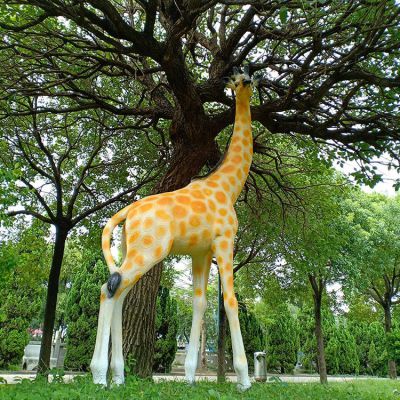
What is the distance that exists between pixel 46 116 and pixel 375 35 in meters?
8.90

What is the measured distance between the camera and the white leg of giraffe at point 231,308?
18.1 feet

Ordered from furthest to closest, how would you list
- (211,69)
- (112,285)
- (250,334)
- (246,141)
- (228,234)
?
(250,334) → (211,69) → (246,141) → (228,234) → (112,285)

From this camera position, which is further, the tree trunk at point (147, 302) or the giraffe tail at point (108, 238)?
the tree trunk at point (147, 302)

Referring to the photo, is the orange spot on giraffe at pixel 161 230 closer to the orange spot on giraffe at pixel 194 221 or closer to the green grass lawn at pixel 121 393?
the orange spot on giraffe at pixel 194 221

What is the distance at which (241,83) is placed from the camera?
22.6 feet

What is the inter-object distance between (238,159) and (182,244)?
178 centimetres

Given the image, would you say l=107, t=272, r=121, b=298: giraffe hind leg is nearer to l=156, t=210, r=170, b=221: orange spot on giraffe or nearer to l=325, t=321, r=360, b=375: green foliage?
l=156, t=210, r=170, b=221: orange spot on giraffe

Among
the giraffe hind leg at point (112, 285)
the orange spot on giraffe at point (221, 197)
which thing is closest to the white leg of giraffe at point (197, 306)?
the orange spot on giraffe at point (221, 197)

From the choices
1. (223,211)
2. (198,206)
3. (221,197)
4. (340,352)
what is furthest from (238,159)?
(340,352)

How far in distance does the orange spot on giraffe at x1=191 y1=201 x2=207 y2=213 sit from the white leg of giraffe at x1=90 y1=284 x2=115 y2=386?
153 cm

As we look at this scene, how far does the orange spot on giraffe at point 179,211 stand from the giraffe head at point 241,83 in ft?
7.55

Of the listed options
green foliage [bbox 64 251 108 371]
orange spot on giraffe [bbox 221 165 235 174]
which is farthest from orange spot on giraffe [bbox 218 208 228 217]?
green foliage [bbox 64 251 108 371]

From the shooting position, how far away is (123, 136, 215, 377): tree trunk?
7164 millimetres

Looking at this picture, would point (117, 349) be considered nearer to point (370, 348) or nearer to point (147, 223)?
point (147, 223)
